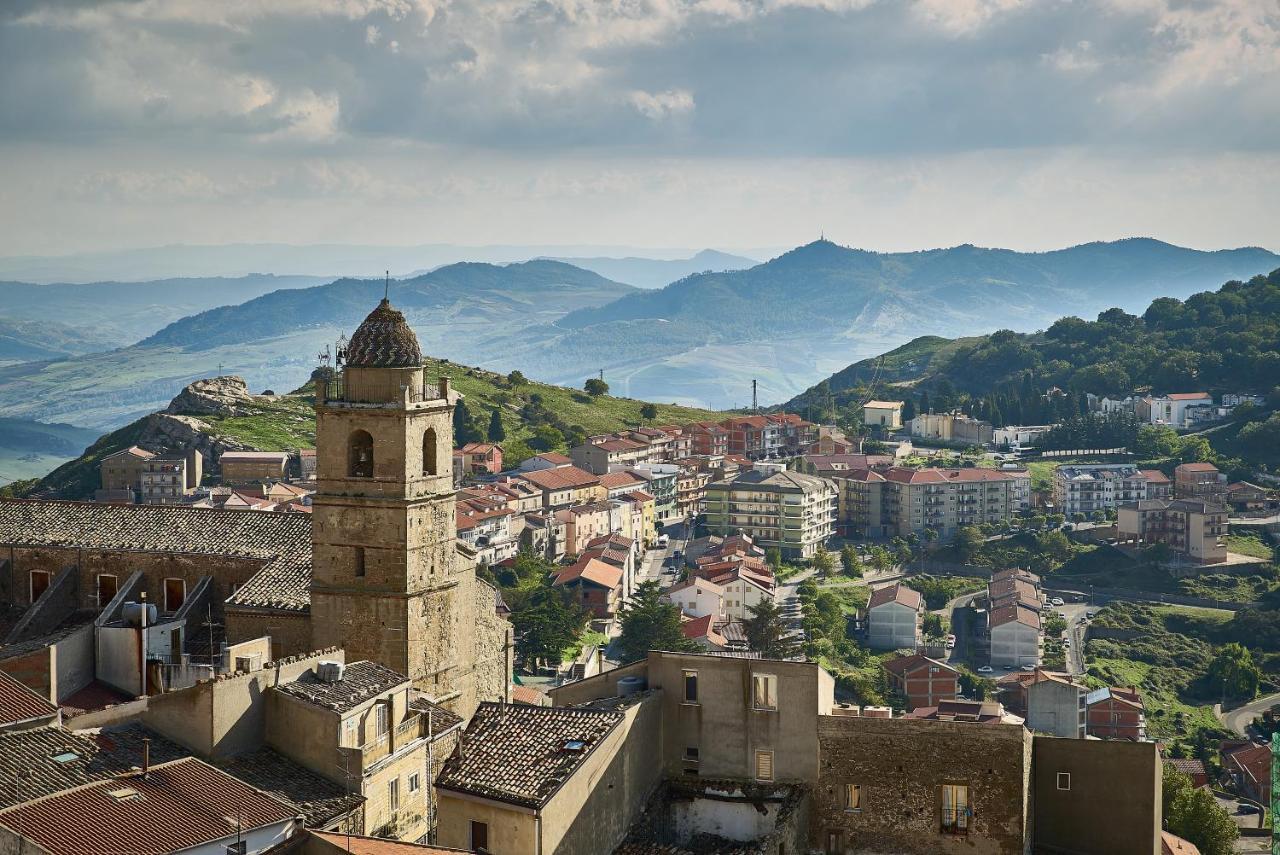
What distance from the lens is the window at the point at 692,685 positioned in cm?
2470

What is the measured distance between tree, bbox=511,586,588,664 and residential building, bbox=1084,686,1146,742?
78.0 feet

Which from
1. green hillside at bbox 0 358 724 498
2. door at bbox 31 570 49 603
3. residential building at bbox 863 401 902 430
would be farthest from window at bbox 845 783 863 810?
residential building at bbox 863 401 902 430

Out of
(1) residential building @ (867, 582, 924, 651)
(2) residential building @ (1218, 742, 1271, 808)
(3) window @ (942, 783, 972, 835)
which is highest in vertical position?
(3) window @ (942, 783, 972, 835)

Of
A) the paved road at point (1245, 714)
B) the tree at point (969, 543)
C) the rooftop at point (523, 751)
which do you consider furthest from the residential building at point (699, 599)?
the rooftop at point (523, 751)

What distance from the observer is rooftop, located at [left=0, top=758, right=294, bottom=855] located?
63.3ft

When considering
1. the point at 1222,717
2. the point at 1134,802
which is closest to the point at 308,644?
the point at 1134,802

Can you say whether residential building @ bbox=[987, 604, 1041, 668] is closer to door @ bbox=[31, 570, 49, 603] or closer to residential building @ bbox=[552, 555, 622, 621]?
residential building @ bbox=[552, 555, 622, 621]

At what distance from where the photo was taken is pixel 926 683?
3182 inches

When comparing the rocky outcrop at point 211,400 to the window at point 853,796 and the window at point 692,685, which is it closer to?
the window at point 692,685

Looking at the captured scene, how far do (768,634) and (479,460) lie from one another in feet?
146

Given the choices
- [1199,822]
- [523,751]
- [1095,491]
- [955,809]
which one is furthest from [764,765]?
[1095,491]

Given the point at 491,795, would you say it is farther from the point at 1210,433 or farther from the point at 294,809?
the point at 1210,433

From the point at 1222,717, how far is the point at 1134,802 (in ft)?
228

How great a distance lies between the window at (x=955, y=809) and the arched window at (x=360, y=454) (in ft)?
41.9
